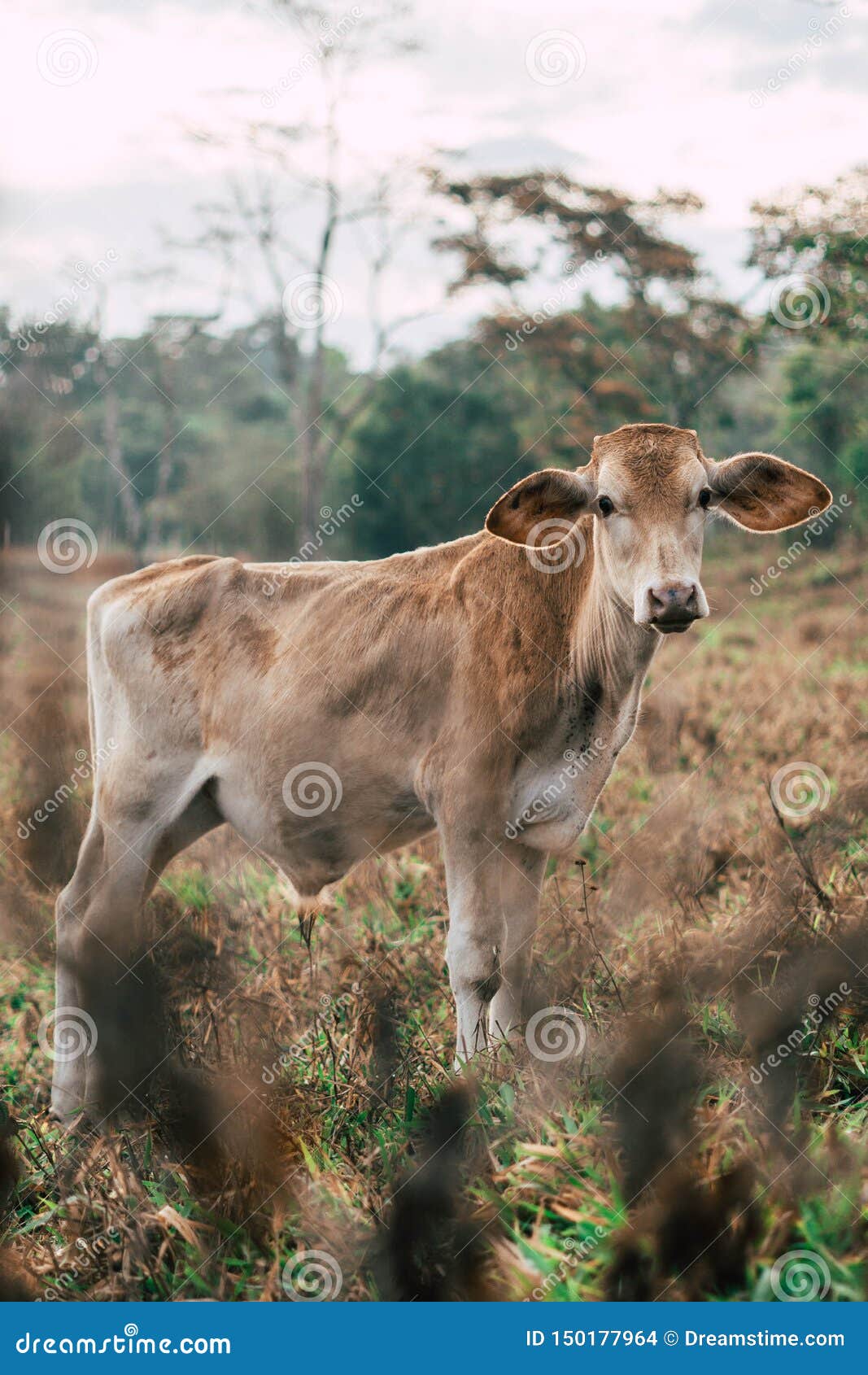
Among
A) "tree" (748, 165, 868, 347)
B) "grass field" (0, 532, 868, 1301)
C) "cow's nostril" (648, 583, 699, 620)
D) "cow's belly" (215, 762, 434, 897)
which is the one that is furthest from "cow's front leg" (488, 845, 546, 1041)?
"tree" (748, 165, 868, 347)

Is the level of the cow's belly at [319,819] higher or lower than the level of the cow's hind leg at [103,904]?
higher

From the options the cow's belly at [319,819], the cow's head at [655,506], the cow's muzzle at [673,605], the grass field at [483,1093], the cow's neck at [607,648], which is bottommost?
the grass field at [483,1093]

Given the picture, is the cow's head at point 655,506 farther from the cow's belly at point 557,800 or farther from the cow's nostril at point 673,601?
the cow's belly at point 557,800

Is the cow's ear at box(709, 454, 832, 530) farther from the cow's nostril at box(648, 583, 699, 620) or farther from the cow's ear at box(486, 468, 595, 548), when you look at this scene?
the cow's nostril at box(648, 583, 699, 620)

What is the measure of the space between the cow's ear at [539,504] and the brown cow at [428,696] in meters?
0.01

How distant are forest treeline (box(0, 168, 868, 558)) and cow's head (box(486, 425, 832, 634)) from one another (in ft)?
34.6

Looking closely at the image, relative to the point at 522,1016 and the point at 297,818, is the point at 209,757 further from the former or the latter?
the point at 522,1016

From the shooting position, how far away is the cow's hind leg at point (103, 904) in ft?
17.9

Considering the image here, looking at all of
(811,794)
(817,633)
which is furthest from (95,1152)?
(817,633)

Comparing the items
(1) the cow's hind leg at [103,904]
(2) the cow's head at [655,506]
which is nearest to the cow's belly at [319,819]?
(1) the cow's hind leg at [103,904]

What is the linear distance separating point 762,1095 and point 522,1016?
124 centimetres

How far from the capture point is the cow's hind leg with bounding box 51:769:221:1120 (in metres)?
5.46

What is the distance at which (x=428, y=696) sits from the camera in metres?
5.03

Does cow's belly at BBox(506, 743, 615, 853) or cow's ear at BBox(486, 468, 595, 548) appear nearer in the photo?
cow's ear at BBox(486, 468, 595, 548)
